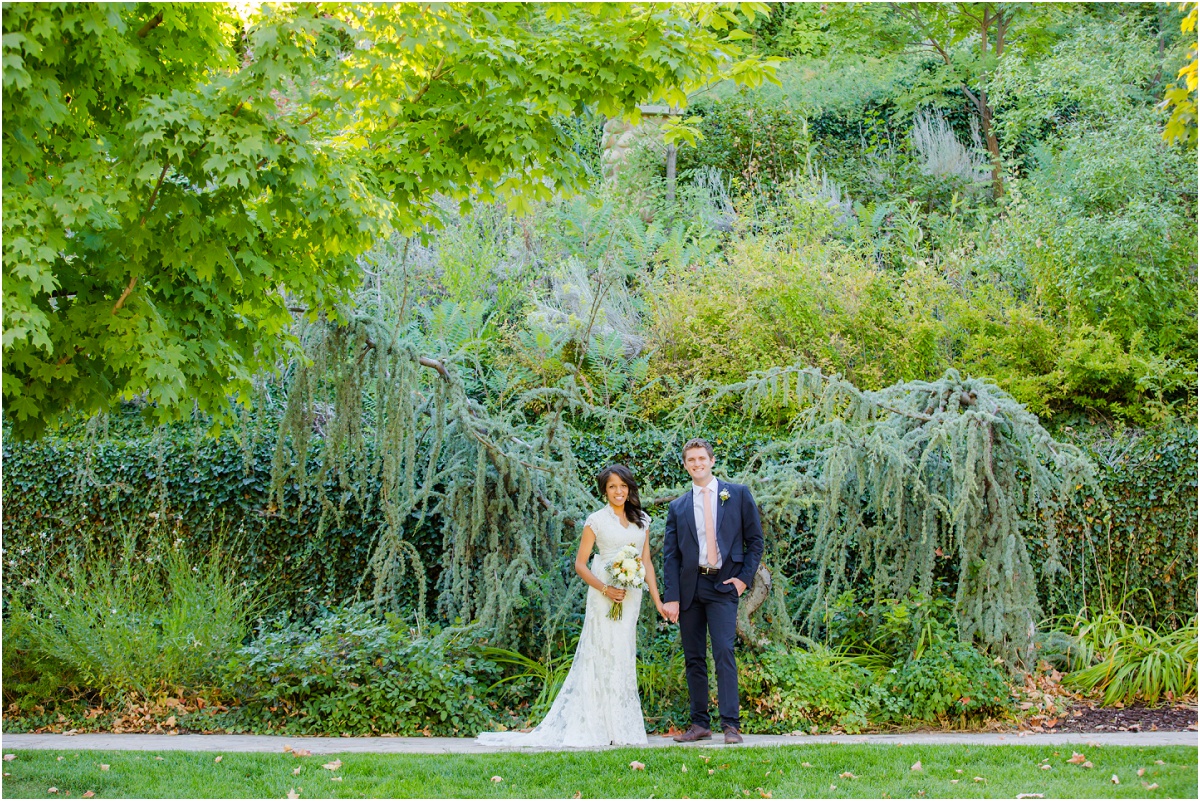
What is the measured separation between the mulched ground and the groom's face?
2.78m

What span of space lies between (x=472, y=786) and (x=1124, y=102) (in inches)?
425

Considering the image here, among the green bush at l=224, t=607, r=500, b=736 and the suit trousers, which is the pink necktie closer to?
the suit trousers

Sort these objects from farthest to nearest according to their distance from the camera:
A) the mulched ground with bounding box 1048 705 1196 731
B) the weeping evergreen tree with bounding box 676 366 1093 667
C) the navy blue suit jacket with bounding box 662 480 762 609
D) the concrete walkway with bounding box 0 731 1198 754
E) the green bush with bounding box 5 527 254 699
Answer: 1. the green bush with bounding box 5 527 254 699
2. the weeping evergreen tree with bounding box 676 366 1093 667
3. the mulched ground with bounding box 1048 705 1196 731
4. the navy blue suit jacket with bounding box 662 480 762 609
5. the concrete walkway with bounding box 0 731 1198 754

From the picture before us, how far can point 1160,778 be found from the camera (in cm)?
495

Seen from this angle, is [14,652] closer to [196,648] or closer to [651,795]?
[196,648]

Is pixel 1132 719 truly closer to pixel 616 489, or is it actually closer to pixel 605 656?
pixel 605 656

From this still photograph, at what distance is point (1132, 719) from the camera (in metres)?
6.46

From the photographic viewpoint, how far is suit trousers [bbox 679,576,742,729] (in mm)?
5867

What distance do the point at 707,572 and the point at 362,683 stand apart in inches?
95.9

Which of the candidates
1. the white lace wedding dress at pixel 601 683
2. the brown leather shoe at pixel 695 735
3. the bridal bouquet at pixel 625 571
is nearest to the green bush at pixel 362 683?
the white lace wedding dress at pixel 601 683

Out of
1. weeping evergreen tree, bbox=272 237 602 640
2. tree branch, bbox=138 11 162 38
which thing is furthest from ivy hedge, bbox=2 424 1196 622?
tree branch, bbox=138 11 162 38

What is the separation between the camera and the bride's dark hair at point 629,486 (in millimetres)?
6016

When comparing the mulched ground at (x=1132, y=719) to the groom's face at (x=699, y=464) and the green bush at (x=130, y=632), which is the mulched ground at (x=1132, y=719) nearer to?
the groom's face at (x=699, y=464)

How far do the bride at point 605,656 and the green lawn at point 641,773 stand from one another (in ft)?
0.89
